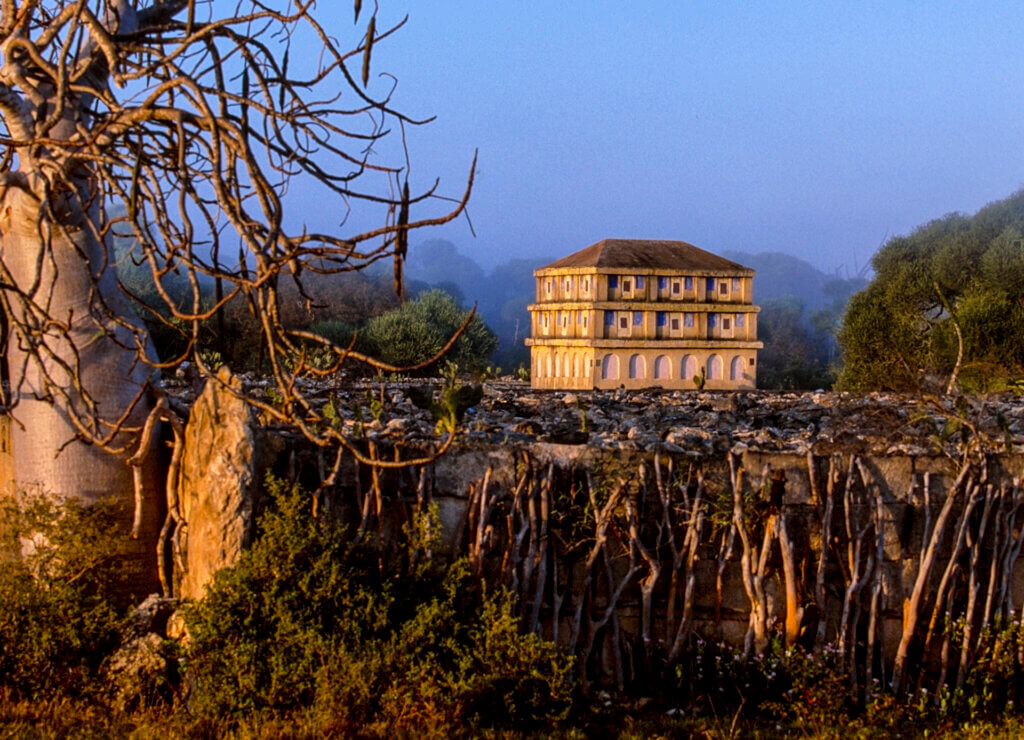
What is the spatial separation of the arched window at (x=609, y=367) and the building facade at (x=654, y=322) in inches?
0.7

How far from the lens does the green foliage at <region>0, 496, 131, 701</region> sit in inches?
203

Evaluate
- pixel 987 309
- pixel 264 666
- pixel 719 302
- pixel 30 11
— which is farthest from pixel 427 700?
pixel 987 309

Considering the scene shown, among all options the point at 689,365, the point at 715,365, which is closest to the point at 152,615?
the point at 689,365

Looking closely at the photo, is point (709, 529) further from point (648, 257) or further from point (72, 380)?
point (648, 257)

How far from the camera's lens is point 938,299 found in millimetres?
27938

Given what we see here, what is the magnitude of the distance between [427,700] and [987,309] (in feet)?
63.1

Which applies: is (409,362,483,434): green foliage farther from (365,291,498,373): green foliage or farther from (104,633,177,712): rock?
(365,291,498,373): green foliage

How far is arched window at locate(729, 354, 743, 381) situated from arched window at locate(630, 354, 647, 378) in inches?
66.6

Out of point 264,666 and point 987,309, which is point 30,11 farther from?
point 987,309

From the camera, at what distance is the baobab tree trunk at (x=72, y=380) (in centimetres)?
566

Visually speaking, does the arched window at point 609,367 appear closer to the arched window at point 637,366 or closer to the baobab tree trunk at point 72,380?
the arched window at point 637,366

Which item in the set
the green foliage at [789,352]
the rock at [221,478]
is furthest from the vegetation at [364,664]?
the green foliage at [789,352]

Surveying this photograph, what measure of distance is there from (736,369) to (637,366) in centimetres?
197

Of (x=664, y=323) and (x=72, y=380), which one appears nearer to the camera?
(x=72, y=380)
